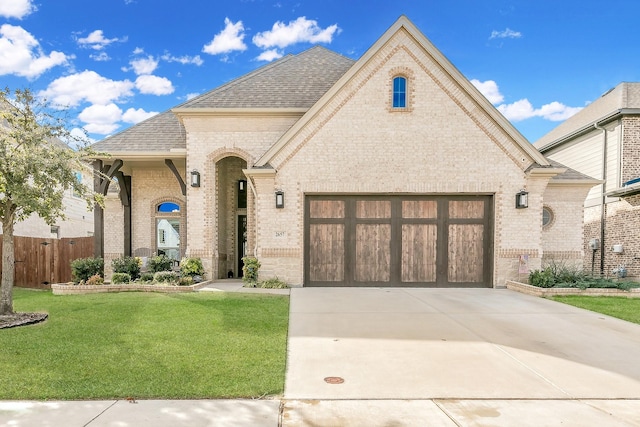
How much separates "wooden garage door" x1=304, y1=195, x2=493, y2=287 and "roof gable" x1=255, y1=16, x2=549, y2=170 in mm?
1715

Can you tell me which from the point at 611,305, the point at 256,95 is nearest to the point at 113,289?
the point at 256,95

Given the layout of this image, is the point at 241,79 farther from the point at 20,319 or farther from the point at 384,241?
the point at 20,319

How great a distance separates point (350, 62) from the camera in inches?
607

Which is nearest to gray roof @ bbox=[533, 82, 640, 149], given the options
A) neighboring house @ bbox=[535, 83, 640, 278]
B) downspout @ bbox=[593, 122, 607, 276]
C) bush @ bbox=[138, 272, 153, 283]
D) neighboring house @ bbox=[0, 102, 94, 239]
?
neighboring house @ bbox=[535, 83, 640, 278]

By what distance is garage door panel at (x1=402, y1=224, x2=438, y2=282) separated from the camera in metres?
11.9

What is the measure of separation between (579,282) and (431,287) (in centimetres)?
413

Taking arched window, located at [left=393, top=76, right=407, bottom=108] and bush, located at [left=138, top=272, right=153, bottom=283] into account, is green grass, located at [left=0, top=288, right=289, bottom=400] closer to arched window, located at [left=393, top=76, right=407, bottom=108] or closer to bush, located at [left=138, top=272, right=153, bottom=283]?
bush, located at [left=138, top=272, right=153, bottom=283]

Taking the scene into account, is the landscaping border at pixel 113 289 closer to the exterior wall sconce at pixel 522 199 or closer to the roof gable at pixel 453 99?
the roof gable at pixel 453 99

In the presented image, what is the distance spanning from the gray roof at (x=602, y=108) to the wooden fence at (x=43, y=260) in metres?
22.3

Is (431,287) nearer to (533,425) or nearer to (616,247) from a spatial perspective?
(533,425)

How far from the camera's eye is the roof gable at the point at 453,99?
37.3ft

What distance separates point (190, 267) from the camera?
11.9 m

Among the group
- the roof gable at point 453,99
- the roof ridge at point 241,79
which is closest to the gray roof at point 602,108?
the roof gable at point 453,99

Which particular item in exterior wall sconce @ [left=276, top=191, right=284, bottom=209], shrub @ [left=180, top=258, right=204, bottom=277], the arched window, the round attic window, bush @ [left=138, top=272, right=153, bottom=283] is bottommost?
bush @ [left=138, top=272, right=153, bottom=283]
